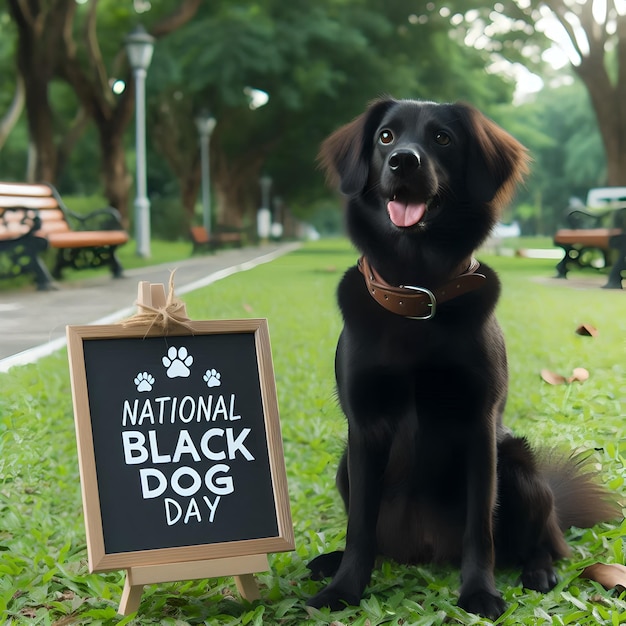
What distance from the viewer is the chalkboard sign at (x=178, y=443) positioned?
1.92 metres

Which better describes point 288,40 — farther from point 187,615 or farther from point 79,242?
point 187,615

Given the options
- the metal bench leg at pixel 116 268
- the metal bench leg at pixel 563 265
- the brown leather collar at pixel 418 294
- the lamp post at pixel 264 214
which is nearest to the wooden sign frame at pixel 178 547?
the brown leather collar at pixel 418 294

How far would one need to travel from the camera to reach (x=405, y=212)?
1.97 metres

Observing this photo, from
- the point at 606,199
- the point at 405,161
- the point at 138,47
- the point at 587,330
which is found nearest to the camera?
the point at 405,161

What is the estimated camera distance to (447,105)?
2031mm

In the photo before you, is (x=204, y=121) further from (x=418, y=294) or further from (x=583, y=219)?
(x=418, y=294)

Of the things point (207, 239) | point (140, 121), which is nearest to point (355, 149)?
point (140, 121)

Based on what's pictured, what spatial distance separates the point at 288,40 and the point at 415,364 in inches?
515

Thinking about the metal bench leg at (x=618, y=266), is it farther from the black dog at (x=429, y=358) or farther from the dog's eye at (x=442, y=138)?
the dog's eye at (x=442, y=138)

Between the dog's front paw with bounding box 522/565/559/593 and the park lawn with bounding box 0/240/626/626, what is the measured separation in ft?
0.09

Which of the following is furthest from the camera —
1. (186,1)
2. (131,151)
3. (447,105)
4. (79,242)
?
(131,151)

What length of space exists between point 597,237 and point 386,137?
136 inches

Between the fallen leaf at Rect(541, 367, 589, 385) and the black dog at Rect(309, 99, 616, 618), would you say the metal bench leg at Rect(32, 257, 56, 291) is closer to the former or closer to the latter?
the fallen leaf at Rect(541, 367, 589, 385)

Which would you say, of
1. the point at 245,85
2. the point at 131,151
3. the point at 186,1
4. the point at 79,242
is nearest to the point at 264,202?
the point at 131,151
